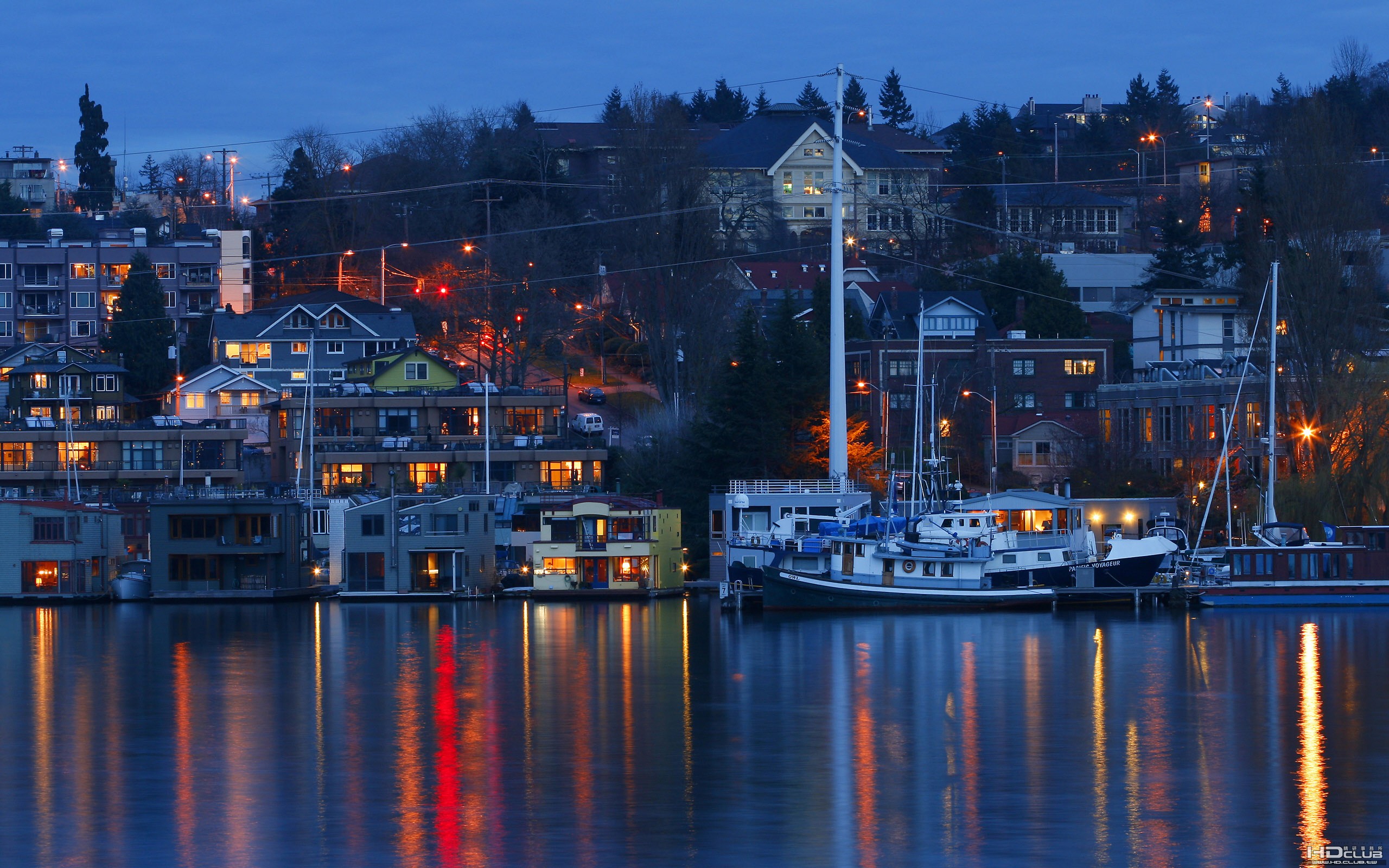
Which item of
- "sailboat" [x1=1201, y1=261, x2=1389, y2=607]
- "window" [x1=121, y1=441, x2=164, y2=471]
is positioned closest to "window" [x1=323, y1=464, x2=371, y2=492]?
"window" [x1=121, y1=441, x2=164, y2=471]

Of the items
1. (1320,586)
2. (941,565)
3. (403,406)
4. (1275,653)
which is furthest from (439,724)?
(403,406)

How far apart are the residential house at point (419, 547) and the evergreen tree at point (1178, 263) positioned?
4613 cm


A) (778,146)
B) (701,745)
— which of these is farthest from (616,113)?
(701,745)

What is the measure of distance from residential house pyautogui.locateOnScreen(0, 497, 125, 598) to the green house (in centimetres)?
2191

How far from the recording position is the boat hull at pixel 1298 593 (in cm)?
6219

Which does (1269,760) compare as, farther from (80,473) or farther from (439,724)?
(80,473)

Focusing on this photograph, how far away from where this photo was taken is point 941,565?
62125 millimetres

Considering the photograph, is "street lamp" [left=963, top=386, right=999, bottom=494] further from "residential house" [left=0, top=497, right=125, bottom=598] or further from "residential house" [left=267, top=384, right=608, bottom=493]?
"residential house" [left=0, top=497, right=125, bottom=598]

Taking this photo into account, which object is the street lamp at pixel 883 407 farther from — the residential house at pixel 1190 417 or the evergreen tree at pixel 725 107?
the evergreen tree at pixel 725 107

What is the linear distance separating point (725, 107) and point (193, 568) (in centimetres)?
11526

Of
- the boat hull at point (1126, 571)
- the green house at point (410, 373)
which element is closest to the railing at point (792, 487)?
the boat hull at point (1126, 571)

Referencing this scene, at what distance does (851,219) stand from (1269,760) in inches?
3923

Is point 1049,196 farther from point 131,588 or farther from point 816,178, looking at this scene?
point 131,588

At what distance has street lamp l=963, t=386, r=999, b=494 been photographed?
78.1 meters
